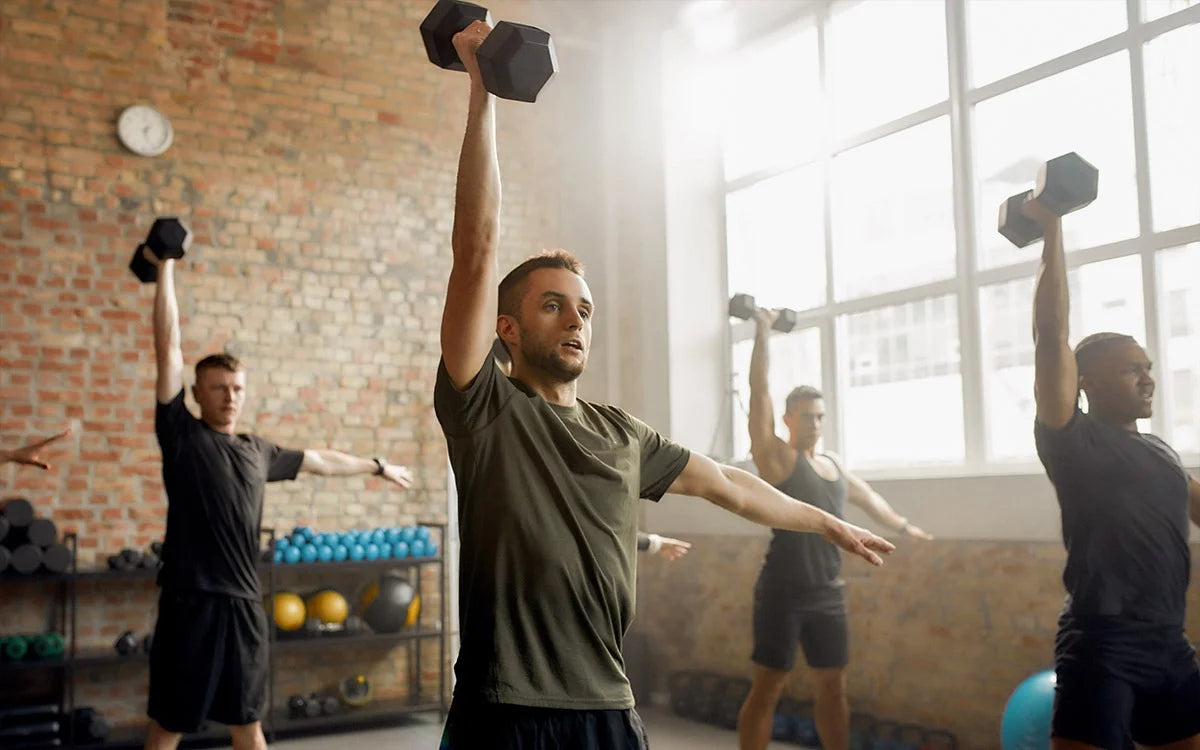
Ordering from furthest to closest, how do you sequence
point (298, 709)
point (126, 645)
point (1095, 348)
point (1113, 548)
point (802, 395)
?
point (298, 709)
point (126, 645)
point (802, 395)
point (1095, 348)
point (1113, 548)

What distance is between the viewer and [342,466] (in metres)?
4.72

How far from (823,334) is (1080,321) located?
175cm

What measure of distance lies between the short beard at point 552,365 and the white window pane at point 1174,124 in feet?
12.3

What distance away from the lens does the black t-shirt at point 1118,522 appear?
2918 millimetres

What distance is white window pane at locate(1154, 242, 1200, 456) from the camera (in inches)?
186

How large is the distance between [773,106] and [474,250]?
18.8ft

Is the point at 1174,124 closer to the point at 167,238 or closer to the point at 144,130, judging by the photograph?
→ the point at 167,238

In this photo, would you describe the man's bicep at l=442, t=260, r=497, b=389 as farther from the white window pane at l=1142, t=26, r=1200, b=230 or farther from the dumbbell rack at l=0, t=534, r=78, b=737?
the dumbbell rack at l=0, t=534, r=78, b=737

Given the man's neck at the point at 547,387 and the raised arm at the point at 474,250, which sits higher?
the raised arm at the point at 474,250

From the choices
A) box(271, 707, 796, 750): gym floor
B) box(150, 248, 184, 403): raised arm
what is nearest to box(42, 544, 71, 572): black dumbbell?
box(271, 707, 796, 750): gym floor

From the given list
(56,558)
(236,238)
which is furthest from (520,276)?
(236,238)

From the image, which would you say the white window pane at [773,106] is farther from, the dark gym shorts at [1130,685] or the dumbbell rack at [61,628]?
the dumbbell rack at [61,628]

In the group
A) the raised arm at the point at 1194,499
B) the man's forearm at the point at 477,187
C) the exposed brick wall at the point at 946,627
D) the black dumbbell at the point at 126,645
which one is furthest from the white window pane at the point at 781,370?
the man's forearm at the point at 477,187

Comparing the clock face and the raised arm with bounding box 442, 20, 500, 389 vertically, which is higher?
the clock face
